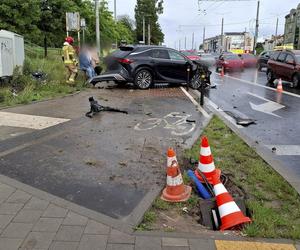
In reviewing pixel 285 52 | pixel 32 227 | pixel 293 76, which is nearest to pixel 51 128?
pixel 32 227

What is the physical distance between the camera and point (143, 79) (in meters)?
15.7

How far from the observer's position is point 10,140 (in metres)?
6.91

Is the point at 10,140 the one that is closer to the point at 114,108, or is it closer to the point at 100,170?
the point at 100,170

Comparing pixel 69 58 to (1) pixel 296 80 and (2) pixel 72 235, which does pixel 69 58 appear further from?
(2) pixel 72 235

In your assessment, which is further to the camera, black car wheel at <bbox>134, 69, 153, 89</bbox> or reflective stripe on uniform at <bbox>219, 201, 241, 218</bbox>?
black car wheel at <bbox>134, 69, 153, 89</bbox>

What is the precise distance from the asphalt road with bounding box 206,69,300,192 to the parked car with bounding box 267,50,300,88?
1.10 meters

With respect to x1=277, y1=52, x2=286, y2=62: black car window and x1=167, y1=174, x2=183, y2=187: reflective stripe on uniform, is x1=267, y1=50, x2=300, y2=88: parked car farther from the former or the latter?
x1=167, y1=174, x2=183, y2=187: reflective stripe on uniform

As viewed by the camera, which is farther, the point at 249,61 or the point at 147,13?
the point at 147,13

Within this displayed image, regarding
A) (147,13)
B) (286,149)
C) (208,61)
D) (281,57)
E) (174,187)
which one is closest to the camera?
(174,187)

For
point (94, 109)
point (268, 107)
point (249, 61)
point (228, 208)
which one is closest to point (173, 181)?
point (228, 208)

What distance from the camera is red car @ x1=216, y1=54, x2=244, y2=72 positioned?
29.8 meters

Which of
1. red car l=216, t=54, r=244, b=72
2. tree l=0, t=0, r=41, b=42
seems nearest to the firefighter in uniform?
tree l=0, t=0, r=41, b=42

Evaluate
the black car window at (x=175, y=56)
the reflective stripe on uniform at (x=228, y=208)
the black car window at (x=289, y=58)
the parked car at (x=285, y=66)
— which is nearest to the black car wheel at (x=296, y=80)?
the parked car at (x=285, y=66)

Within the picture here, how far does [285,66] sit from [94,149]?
14.7 meters
